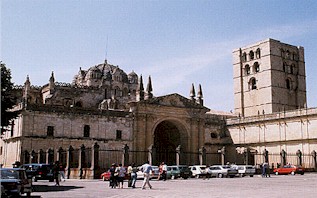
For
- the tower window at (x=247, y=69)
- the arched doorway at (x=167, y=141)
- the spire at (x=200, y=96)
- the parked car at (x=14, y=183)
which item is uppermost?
the tower window at (x=247, y=69)

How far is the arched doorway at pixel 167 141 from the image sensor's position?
166 feet

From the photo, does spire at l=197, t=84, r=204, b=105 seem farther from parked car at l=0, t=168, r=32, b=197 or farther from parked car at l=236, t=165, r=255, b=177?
parked car at l=0, t=168, r=32, b=197

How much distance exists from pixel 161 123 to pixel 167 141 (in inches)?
123

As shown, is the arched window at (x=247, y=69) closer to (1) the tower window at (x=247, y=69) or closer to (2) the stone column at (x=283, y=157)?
(1) the tower window at (x=247, y=69)

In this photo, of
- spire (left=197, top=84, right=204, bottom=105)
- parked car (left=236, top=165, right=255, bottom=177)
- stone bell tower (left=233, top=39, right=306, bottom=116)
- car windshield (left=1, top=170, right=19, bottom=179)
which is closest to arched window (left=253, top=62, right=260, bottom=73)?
stone bell tower (left=233, top=39, right=306, bottom=116)

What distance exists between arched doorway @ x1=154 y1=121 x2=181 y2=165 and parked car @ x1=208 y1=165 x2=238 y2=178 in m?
11.4

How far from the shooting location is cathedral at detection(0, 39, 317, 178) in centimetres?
3966

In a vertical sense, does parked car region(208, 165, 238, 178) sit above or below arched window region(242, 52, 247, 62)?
below

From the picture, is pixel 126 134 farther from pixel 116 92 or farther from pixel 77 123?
pixel 116 92

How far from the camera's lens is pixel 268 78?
62.5m

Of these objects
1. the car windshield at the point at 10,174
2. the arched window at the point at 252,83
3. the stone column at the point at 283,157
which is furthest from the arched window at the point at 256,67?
the car windshield at the point at 10,174

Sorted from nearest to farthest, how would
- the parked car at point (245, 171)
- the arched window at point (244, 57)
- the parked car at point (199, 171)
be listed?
1. the parked car at point (199, 171)
2. the parked car at point (245, 171)
3. the arched window at point (244, 57)

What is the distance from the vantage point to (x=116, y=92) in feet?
193

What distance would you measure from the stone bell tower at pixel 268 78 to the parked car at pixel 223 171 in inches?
1016
